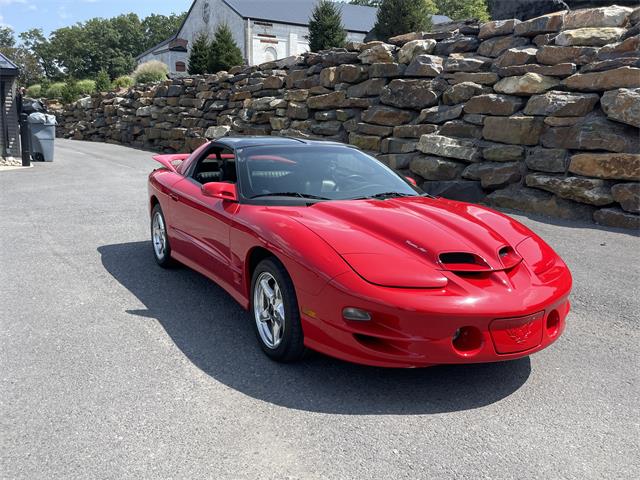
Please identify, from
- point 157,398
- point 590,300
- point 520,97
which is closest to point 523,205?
point 520,97

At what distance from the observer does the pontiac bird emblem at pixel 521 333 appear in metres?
3.11

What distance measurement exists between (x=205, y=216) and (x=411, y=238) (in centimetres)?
181

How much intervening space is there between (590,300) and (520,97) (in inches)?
215

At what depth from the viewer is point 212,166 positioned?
5.43m

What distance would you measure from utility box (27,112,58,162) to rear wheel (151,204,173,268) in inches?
512

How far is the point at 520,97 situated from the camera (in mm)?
9547

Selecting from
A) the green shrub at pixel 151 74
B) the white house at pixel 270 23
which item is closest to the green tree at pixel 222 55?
the green shrub at pixel 151 74

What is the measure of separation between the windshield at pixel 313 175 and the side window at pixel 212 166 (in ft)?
1.13

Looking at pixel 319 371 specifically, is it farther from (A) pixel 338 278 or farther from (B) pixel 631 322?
(B) pixel 631 322

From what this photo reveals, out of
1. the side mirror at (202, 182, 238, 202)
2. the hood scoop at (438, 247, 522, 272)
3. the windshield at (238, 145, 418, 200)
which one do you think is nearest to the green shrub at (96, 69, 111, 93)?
the windshield at (238, 145, 418, 200)

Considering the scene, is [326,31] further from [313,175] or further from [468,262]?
[468,262]

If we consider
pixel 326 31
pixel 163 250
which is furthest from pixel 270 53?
pixel 163 250

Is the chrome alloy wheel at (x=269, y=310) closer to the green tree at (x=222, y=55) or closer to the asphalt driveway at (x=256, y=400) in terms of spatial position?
the asphalt driveway at (x=256, y=400)

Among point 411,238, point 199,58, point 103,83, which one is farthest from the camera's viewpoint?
point 103,83
